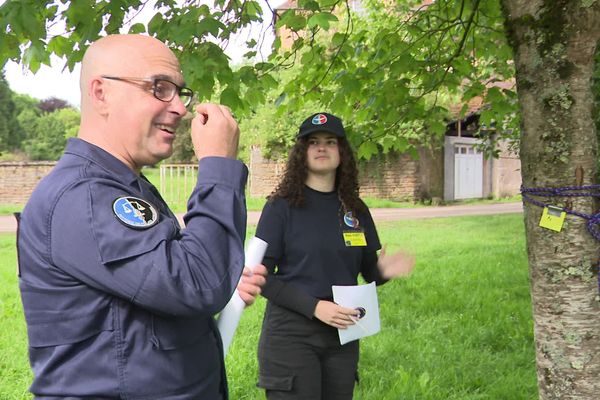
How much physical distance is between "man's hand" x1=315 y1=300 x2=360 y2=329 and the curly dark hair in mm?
471

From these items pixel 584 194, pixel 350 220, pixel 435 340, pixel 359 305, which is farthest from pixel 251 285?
pixel 435 340

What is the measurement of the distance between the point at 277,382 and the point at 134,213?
61.4 inches

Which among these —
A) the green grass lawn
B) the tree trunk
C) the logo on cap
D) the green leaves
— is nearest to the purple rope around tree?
the tree trunk

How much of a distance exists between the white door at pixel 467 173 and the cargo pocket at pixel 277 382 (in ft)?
64.5

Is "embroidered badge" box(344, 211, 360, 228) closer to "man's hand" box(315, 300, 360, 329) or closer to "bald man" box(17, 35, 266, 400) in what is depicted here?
"man's hand" box(315, 300, 360, 329)

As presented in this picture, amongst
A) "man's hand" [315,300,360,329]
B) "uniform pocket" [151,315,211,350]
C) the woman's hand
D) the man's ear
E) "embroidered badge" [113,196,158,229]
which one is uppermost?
the man's ear

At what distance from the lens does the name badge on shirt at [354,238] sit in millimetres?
2621

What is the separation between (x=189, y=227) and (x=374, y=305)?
1.63 m

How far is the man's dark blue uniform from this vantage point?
1096 millimetres

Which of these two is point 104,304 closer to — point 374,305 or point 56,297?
point 56,297

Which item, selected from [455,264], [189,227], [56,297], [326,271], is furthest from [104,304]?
[455,264]

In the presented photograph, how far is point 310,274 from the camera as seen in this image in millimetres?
2557

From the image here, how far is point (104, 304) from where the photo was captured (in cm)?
115

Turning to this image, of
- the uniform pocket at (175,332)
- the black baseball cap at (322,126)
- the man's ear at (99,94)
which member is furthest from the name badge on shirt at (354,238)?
the man's ear at (99,94)
